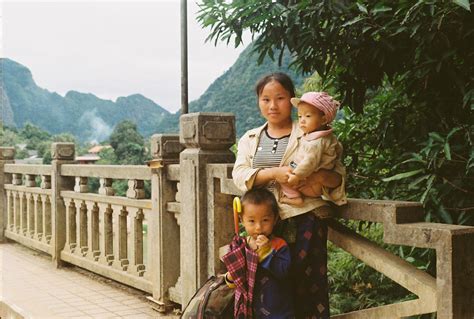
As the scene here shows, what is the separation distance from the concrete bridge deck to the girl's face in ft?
7.82

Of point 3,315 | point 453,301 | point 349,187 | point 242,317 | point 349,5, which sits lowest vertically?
point 3,315

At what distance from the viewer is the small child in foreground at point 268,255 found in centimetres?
276

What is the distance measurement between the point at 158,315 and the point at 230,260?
6.78 feet

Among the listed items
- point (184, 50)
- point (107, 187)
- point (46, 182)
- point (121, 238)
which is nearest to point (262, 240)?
point (121, 238)

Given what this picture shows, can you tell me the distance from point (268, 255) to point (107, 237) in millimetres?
3573

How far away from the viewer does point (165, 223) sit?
4.83 m

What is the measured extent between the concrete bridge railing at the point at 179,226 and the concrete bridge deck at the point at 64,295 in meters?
0.13

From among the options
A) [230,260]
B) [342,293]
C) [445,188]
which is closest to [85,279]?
[342,293]

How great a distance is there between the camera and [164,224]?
15.8 ft

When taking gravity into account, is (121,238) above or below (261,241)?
below

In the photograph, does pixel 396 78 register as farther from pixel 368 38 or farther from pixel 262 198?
pixel 262 198

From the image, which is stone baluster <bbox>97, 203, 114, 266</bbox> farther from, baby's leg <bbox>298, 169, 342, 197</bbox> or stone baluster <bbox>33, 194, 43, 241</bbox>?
baby's leg <bbox>298, 169, 342, 197</bbox>

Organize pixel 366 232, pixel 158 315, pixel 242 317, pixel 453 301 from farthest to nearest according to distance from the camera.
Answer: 1. pixel 366 232
2. pixel 158 315
3. pixel 242 317
4. pixel 453 301

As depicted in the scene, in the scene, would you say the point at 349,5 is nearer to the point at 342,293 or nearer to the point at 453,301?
the point at 453,301
